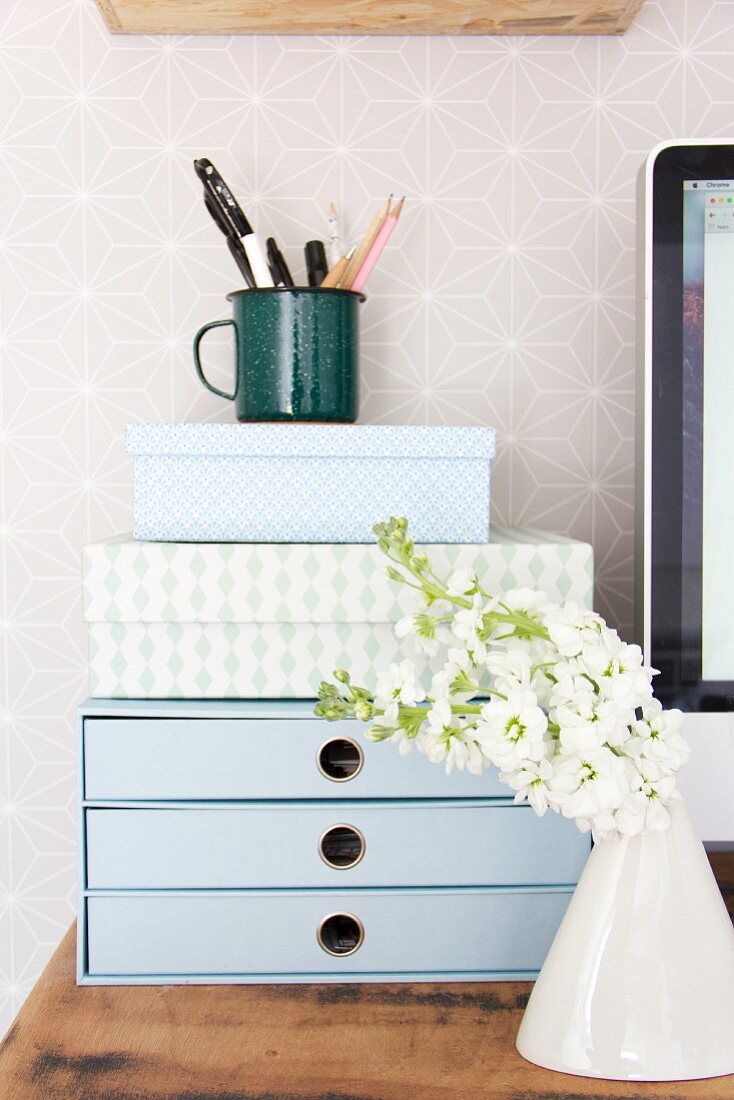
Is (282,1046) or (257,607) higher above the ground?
(257,607)

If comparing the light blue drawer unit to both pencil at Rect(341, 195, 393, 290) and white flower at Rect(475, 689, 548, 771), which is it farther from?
pencil at Rect(341, 195, 393, 290)

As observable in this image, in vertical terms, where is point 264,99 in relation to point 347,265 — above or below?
above

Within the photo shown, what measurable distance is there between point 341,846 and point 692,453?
0.36 meters

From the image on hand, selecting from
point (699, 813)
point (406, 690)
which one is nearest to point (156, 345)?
point (406, 690)

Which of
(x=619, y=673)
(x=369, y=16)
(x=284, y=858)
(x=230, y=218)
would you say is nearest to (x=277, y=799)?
(x=284, y=858)

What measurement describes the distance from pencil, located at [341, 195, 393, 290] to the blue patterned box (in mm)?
201

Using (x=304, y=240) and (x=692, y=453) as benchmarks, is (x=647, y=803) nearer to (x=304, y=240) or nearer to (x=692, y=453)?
(x=692, y=453)

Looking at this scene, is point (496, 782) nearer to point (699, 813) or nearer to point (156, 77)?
point (699, 813)

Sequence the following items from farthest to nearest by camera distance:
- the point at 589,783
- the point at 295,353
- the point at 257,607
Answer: the point at 295,353
the point at 257,607
the point at 589,783

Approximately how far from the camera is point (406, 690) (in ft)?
1.80

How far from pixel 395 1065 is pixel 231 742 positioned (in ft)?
0.69

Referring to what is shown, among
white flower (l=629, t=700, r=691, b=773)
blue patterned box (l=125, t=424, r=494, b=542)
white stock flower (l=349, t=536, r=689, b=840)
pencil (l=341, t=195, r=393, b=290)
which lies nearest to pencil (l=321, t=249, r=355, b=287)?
pencil (l=341, t=195, r=393, b=290)

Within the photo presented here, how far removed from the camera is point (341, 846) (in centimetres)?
66

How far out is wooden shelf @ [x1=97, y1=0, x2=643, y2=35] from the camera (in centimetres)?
84
